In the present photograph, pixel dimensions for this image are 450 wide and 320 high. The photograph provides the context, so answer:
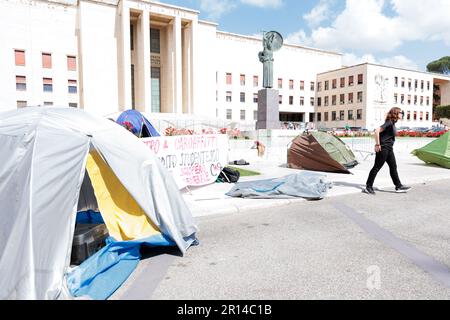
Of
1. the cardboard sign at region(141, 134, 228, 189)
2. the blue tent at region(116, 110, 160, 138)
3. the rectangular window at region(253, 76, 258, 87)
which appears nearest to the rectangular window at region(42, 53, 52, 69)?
the rectangular window at region(253, 76, 258, 87)

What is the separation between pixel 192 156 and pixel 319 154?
16.3 feet

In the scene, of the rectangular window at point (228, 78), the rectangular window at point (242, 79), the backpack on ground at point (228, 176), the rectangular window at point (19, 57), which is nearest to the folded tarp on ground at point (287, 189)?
the backpack on ground at point (228, 176)

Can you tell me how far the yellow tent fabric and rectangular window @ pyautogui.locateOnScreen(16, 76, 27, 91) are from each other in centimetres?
4448

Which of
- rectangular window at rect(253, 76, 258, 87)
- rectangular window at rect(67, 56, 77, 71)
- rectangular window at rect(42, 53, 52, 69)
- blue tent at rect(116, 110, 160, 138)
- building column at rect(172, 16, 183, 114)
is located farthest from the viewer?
rectangular window at rect(253, 76, 258, 87)

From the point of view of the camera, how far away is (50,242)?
3068 mm

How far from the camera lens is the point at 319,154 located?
11.4 meters

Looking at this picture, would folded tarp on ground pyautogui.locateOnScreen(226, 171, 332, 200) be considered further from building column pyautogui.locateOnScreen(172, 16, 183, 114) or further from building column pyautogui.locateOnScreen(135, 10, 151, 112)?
building column pyautogui.locateOnScreen(172, 16, 183, 114)

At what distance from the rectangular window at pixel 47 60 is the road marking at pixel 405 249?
45.8m

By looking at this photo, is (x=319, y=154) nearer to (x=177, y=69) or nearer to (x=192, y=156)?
(x=192, y=156)

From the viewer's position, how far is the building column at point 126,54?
42.3 metres

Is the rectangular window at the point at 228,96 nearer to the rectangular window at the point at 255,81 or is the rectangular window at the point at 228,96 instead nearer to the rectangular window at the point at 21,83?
the rectangular window at the point at 255,81

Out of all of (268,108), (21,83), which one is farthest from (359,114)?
(21,83)

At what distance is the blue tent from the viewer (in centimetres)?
905

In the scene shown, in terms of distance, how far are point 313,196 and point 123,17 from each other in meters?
42.6
